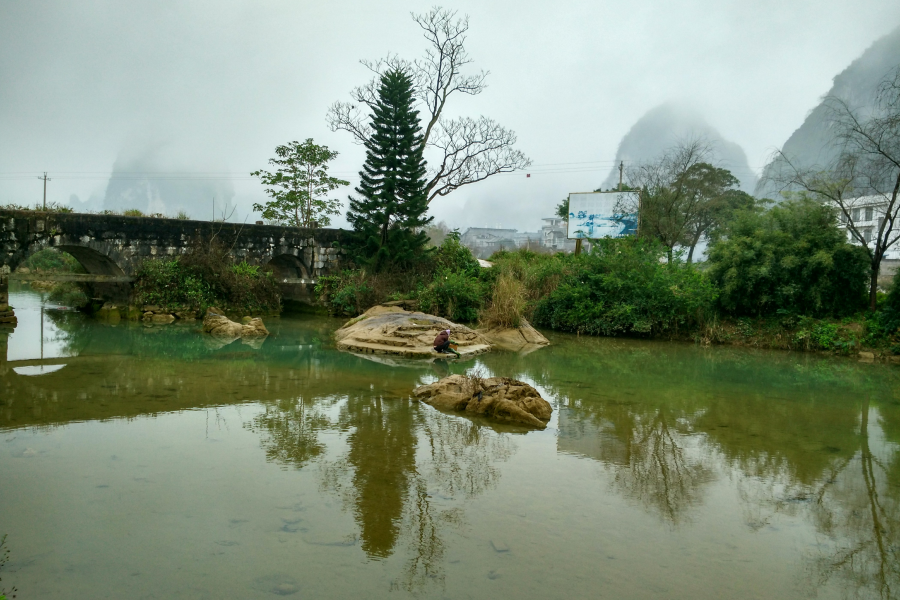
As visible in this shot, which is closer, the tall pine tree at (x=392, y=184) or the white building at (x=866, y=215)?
the white building at (x=866, y=215)

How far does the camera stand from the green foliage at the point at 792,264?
14.3 m

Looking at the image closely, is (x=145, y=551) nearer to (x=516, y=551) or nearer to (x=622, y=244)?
(x=516, y=551)

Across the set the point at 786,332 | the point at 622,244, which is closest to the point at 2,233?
the point at 622,244

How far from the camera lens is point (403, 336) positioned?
12477 millimetres

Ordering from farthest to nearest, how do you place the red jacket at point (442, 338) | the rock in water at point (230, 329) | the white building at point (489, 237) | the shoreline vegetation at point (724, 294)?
the white building at point (489, 237)
the shoreline vegetation at point (724, 294)
the rock in water at point (230, 329)
the red jacket at point (442, 338)

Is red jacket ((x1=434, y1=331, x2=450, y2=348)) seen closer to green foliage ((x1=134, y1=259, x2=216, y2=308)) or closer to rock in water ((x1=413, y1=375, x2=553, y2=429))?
rock in water ((x1=413, y1=375, x2=553, y2=429))

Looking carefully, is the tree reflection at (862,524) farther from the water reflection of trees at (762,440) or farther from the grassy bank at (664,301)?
the grassy bank at (664,301)

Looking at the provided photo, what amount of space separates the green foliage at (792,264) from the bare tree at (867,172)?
390mm

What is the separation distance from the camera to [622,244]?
16.9 metres

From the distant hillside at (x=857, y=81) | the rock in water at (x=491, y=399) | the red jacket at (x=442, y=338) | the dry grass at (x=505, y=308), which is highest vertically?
the distant hillside at (x=857, y=81)

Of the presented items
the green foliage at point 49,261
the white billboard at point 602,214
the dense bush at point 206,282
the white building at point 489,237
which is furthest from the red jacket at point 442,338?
the white building at point 489,237

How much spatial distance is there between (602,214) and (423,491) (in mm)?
16435

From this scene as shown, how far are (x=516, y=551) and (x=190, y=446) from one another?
3.22 m

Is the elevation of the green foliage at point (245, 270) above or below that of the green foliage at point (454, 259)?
below
